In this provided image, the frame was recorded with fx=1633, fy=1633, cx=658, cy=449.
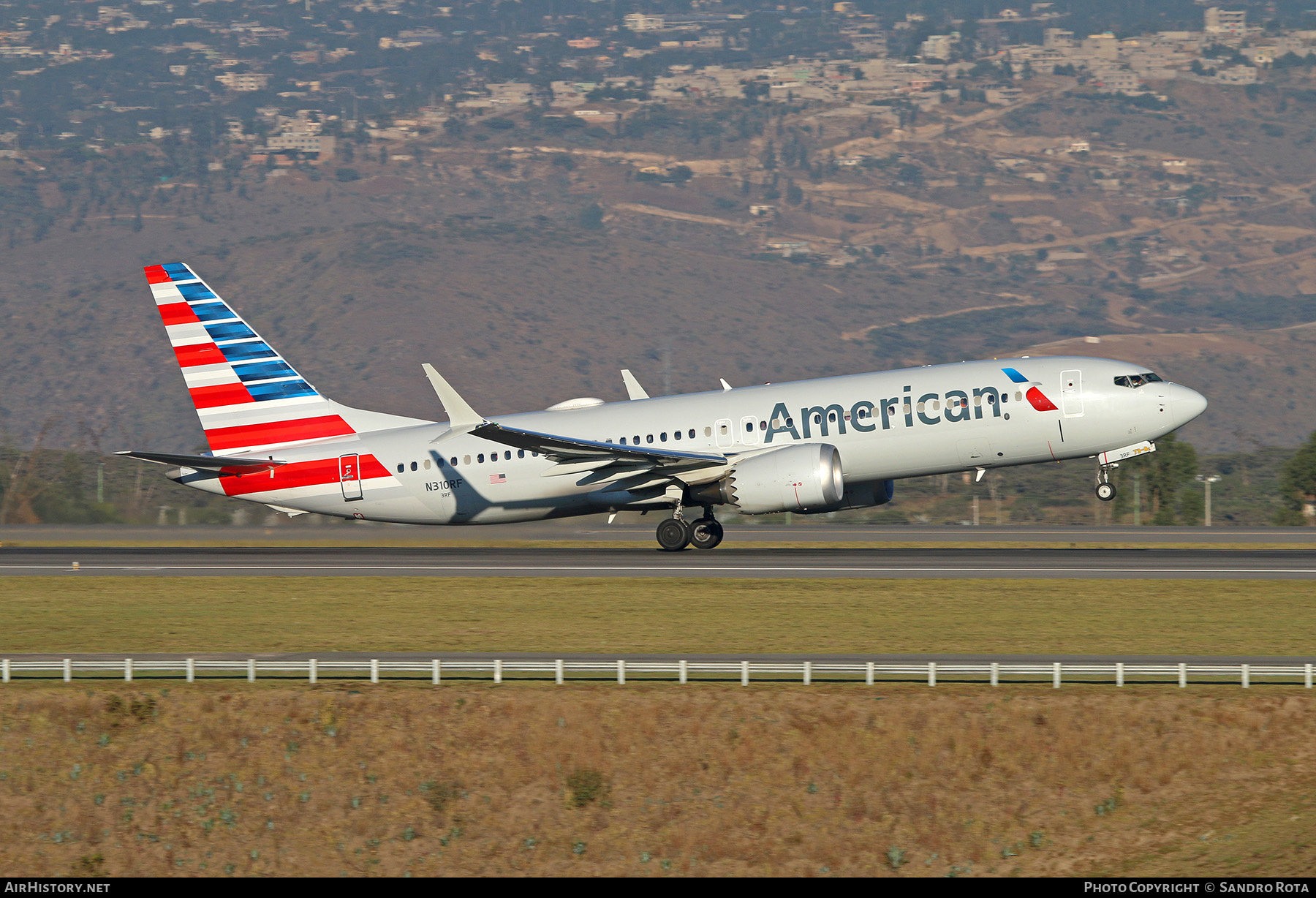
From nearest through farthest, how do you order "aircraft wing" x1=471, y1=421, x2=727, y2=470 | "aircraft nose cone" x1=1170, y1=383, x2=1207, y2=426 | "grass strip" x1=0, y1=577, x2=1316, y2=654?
"grass strip" x1=0, y1=577, x2=1316, y2=654 → "aircraft wing" x1=471, y1=421, x2=727, y2=470 → "aircraft nose cone" x1=1170, y1=383, x2=1207, y2=426

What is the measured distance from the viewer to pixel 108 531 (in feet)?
241

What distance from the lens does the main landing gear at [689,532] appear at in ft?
183

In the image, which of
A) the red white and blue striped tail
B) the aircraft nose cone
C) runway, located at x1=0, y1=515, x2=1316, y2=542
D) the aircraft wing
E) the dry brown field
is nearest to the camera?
the dry brown field

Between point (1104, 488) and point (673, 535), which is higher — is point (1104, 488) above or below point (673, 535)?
above

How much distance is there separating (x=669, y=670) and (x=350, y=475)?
79.1 feet

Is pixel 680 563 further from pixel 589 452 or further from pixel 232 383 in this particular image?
pixel 232 383

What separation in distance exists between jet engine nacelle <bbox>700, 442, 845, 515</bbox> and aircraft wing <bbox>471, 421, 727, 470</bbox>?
1.20 m

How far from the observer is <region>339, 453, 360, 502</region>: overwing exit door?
56438 mm

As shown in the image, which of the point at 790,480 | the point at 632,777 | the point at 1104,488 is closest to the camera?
the point at 632,777

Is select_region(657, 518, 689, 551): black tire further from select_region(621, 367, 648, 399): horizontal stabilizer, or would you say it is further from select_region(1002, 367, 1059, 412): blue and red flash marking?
select_region(1002, 367, 1059, 412): blue and red flash marking

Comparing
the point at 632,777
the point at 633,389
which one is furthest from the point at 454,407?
the point at 632,777

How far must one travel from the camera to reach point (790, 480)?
51000mm

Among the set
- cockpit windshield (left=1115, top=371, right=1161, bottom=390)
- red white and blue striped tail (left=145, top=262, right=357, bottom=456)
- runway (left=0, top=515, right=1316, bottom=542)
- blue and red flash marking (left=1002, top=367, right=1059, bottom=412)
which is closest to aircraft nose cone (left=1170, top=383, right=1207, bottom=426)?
cockpit windshield (left=1115, top=371, right=1161, bottom=390)

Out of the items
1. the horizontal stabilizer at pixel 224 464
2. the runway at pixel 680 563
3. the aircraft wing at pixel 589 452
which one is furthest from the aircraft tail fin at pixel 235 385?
the aircraft wing at pixel 589 452
